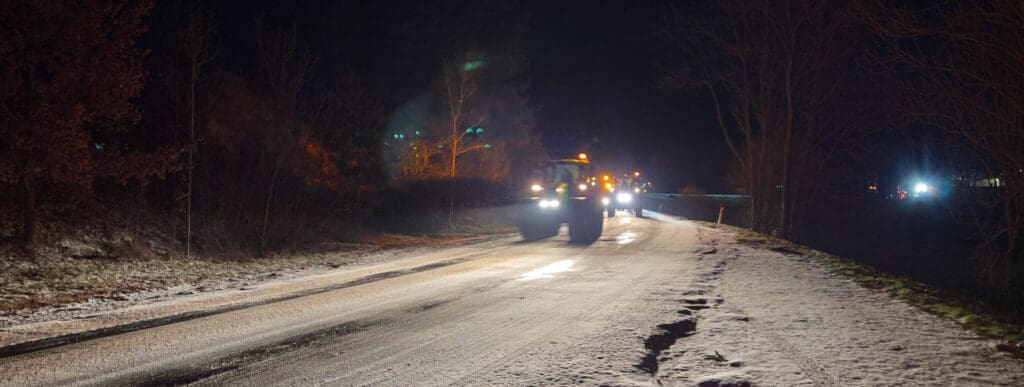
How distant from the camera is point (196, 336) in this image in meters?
7.61

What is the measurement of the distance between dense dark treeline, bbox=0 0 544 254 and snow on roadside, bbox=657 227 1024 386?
12.2 m

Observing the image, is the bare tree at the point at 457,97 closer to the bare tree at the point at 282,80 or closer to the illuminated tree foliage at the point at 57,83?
the bare tree at the point at 282,80

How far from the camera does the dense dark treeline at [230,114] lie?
1286 cm

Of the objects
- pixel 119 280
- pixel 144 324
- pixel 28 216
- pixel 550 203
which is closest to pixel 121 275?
pixel 119 280

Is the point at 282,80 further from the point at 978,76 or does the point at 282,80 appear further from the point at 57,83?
the point at 978,76

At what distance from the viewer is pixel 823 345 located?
6.88 metres

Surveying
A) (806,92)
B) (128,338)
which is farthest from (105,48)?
(806,92)

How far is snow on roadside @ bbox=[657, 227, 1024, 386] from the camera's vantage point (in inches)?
227

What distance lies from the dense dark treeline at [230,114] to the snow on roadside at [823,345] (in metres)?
12.2

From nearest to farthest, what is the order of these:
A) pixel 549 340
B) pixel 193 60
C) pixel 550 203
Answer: pixel 549 340 → pixel 193 60 → pixel 550 203

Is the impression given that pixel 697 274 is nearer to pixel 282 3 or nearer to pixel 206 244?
pixel 206 244

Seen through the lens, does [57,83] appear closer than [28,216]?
Yes

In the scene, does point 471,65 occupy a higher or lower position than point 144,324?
higher

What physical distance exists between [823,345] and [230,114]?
17.2m
